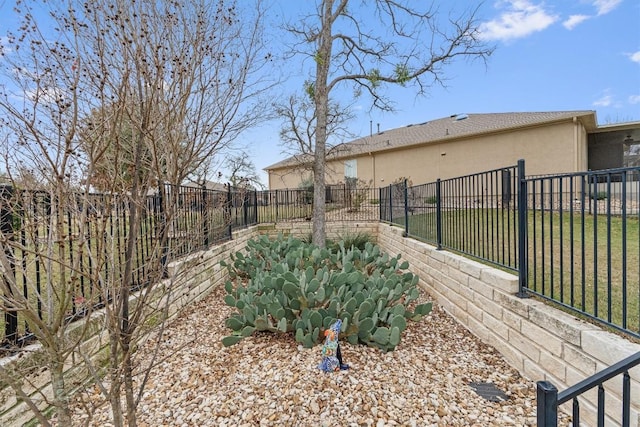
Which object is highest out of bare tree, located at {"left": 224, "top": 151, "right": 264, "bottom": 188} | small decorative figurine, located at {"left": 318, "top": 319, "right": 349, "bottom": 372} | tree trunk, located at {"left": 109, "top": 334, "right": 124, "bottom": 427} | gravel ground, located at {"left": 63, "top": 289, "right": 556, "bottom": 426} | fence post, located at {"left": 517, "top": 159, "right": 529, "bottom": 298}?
bare tree, located at {"left": 224, "top": 151, "right": 264, "bottom": 188}

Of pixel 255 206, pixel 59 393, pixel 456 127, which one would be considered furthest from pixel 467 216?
pixel 456 127

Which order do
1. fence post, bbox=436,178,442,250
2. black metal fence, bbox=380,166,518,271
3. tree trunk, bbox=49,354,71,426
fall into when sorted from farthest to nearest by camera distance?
fence post, bbox=436,178,442,250 → black metal fence, bbox=380,166,518,271 → tree trunk, bbox=49,354,71,426

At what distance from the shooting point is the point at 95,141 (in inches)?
64.0

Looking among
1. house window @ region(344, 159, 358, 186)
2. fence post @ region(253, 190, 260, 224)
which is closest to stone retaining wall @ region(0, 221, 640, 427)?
fence post @ region(253, 190, 260, 224)

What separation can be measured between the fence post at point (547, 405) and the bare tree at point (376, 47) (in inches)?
280

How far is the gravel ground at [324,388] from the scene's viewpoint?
239 centimetres

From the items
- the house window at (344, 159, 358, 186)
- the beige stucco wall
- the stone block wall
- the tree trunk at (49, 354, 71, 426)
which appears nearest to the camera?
the tree trunk at (49, 354, 71, 426)

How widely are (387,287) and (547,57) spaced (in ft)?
39.6

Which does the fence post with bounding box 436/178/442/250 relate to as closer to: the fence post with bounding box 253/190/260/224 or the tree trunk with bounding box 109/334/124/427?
the tree trunk with bounding box 109/334/124/427

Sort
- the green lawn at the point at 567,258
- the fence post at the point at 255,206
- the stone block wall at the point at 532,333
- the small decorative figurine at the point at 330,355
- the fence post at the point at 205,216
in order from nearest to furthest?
the stone block wall at the point at 532,333 → the green lawn at the point at 567,258 → the small decorative figurine at the point at 330,355 → the fence post at the point at 205,216 → the fence post at the point at 255,206

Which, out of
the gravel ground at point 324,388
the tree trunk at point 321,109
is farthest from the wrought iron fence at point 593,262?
the tree trunk at point 321,109

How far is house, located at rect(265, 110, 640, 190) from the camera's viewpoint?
13.5 m

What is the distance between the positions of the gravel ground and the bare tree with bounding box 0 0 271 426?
52cm

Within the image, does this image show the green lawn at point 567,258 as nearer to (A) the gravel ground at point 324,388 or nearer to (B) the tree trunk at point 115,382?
(A) the gravel ground at point 324,388
